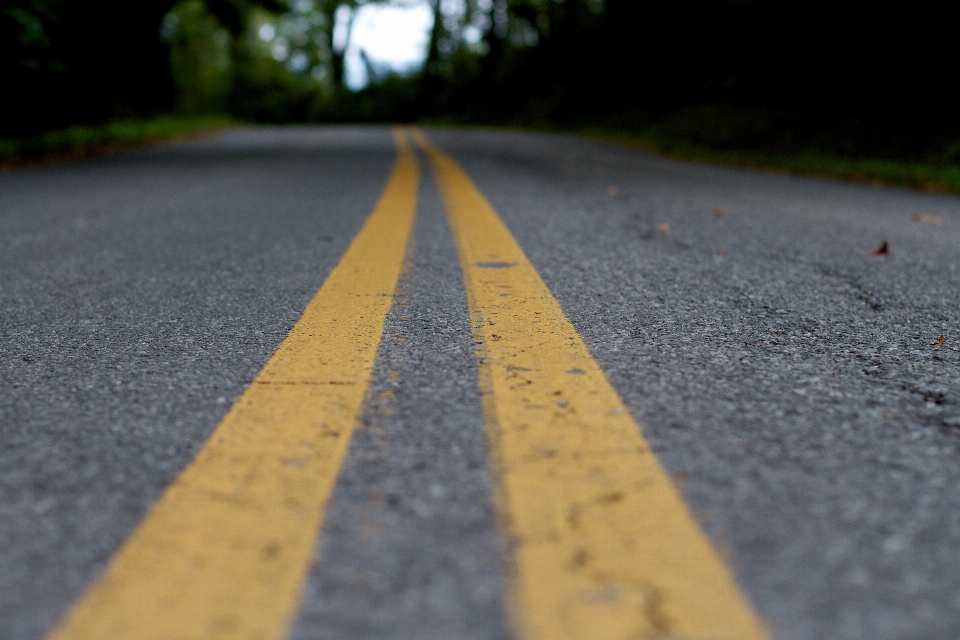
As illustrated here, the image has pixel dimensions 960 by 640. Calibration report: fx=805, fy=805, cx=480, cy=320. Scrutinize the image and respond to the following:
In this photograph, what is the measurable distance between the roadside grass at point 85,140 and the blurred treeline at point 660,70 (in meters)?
0.29

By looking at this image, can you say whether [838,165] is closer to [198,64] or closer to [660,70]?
[660,70]

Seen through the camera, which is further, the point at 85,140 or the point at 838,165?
the point at 85,140

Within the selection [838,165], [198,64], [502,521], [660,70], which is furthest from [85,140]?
[198,64]

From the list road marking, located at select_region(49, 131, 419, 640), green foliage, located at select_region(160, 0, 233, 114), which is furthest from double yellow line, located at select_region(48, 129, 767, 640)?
green foliage, located at select_region(160, 0, 233, 114)

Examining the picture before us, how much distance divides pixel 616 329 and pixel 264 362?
86 centimetres

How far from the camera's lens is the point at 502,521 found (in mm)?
1028

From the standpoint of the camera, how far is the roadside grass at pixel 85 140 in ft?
29.2

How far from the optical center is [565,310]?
7.22 ft

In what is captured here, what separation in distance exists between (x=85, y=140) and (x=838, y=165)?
9.56 metres

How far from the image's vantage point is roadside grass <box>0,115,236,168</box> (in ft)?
29.2

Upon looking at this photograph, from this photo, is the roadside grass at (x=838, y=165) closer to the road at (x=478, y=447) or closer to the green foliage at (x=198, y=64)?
the road at (x=478, y=447)

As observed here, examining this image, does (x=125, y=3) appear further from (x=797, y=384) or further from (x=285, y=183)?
(x=797, y=384)

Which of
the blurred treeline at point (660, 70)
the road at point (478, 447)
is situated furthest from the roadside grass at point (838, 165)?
the road at point (478, 447)

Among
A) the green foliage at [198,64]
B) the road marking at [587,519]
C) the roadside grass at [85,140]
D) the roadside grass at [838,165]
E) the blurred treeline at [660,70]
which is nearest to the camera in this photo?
the road marking at [587,519]
